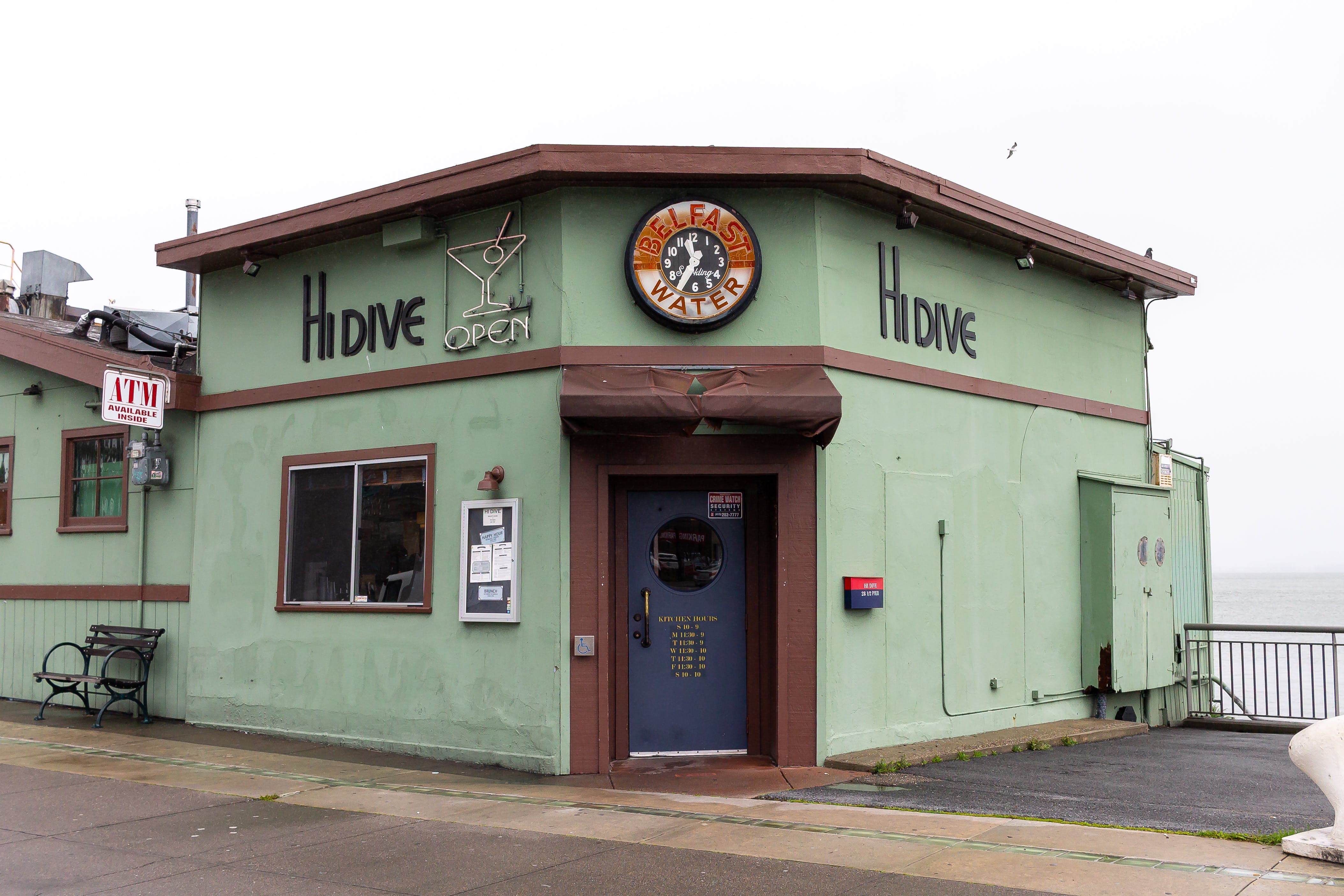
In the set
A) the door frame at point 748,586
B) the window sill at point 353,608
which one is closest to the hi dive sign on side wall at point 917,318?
the door frame at point 748,586

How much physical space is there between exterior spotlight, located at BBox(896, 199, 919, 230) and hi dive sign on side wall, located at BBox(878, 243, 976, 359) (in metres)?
0.23

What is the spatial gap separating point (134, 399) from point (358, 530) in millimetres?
2745

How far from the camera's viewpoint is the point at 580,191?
31.8 feet

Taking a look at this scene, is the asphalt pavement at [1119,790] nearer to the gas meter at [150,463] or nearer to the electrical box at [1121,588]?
the electrical box at [1121,588]

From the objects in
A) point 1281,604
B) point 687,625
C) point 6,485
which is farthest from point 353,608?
point 1281,604

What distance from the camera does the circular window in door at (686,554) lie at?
9.83 meters

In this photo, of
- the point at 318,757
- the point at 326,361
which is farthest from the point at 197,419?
the point at 318,757

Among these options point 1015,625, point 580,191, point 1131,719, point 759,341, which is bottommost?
point 1131,719

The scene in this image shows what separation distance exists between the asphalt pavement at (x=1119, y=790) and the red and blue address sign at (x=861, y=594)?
4.56ft

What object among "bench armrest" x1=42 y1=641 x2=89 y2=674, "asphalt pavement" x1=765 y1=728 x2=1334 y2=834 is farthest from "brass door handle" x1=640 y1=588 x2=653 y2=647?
"bench armrest" x1=42 y1=641 x2=89 y2=674

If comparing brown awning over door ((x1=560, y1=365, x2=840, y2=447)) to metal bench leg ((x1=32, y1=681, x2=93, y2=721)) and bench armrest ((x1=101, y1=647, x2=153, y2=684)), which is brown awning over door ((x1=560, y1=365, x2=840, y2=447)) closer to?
bench armrest ((x1=101, y1=647, x2=153, y2=684))

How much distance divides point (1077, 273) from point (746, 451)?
209 inches

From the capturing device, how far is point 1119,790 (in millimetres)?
8773

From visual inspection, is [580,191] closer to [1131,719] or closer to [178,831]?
[178,831]
